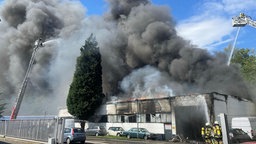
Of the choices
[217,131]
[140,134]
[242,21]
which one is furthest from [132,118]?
[242,21]

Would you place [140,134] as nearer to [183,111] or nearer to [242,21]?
[183,111]

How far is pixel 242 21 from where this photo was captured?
38.4 m

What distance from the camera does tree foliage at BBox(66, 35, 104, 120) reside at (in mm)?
31859

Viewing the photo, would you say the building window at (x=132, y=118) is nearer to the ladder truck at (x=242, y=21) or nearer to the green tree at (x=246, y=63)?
the green tree at (x=246, y=63)

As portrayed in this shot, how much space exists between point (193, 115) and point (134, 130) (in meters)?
6.29

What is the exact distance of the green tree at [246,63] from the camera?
3316 cm

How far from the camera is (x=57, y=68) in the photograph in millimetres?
50969

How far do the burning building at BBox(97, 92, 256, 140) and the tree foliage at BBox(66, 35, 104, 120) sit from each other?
4.64m

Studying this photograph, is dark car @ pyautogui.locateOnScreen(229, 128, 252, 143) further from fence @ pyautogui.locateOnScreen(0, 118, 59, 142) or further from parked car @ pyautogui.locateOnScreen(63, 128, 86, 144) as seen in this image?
fence @ pyautogui.locateOnScreen(0, 118, 59, 142)

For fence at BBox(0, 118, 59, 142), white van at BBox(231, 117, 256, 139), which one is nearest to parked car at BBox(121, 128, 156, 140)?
white van at BBox(231, 117, 256, 139)

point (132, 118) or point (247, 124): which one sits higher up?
point (132, 118)

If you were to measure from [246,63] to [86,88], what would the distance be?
74.2 ft

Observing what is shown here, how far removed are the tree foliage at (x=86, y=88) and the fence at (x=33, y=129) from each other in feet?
36.5

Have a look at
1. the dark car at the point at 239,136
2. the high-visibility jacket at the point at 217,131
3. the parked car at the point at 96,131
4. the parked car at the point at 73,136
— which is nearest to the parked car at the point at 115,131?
the parked car at the point at 96,131
